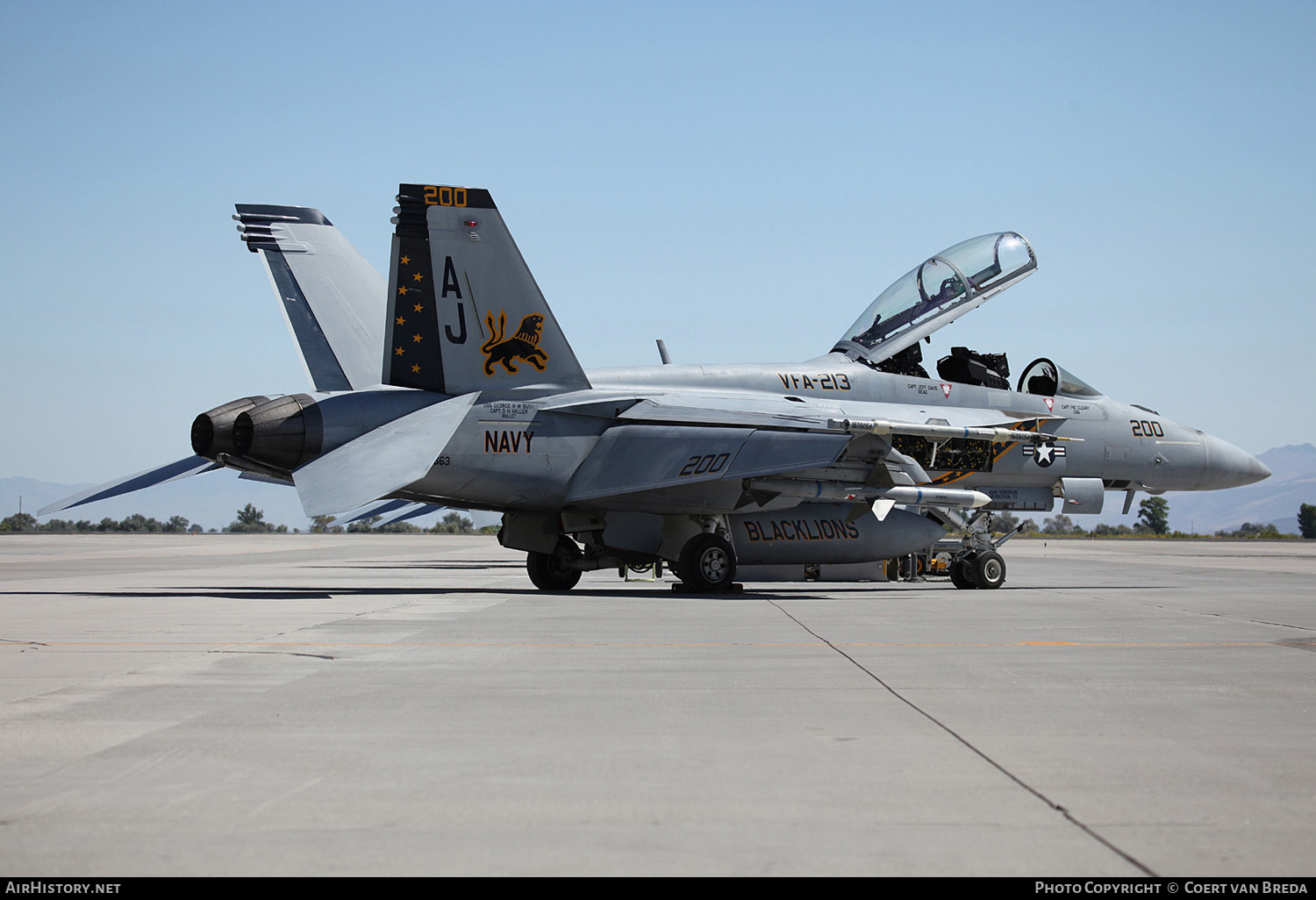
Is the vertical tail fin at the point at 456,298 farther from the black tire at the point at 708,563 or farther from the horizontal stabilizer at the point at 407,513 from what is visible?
the horizontal stabilizer at the point at 407,513

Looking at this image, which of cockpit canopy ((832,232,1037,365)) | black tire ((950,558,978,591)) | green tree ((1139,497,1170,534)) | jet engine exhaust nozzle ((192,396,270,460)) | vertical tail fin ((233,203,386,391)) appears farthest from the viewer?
green tree ((1139,497,1170,534))

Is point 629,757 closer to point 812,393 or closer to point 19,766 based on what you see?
point 19,766

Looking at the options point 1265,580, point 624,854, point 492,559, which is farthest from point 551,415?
point 492,559

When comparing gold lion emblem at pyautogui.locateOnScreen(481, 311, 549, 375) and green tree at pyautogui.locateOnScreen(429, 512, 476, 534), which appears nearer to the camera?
gold lion emblem at pyautogui.locateOnScreen(481, 311, 549, 375)

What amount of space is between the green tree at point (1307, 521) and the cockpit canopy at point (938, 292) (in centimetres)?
7298

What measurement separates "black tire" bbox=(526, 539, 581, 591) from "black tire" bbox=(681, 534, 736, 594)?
1991mm

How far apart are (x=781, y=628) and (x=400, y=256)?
25.4 ft

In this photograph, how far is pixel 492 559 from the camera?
33531 millimetres

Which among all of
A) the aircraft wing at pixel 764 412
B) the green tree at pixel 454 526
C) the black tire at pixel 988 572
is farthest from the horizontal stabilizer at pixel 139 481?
the green tree at pixel 454 526

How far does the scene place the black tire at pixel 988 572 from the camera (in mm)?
18250

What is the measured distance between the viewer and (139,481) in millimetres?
15719

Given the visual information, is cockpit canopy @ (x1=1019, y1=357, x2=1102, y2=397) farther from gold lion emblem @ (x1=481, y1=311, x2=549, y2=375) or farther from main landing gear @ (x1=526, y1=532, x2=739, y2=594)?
gold lion emblem @ (x1=481, y1=311, x2=549, y2=375)

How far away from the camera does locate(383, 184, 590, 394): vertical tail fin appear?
15000mm

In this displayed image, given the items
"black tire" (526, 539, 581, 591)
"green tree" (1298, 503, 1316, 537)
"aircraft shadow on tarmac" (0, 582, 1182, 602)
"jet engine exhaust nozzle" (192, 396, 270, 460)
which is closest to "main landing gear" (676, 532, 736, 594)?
"aircraft shadow on tarmac" (0, 582, 1182, 602)
